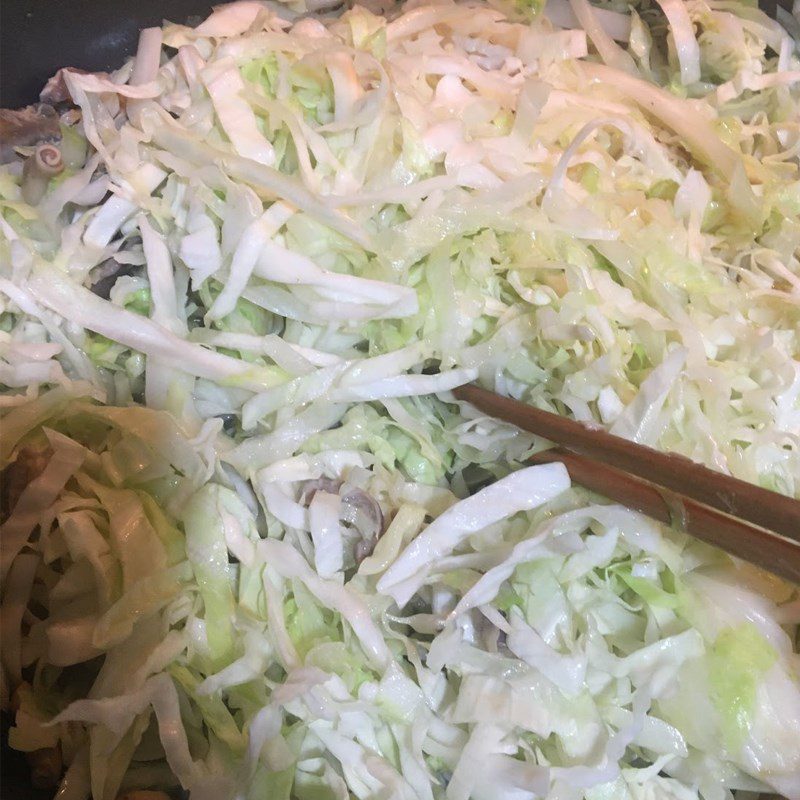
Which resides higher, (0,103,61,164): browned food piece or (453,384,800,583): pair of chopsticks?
(0,103,61,164): browned food piece

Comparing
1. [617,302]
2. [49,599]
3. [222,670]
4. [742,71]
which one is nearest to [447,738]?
[222,670]

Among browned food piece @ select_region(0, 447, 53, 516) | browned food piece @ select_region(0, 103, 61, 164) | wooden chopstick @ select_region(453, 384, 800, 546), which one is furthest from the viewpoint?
browned food piece @ select_region(0, 103, 61, 164)

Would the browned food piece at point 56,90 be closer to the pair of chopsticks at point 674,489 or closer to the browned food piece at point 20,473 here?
the browned food piece at point 20,473

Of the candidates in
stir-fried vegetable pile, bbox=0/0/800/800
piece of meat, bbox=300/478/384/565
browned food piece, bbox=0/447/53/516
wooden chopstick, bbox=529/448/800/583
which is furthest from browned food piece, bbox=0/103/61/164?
wooden chopstick, bbox=529/448/800/583

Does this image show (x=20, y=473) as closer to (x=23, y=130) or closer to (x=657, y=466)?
(x=23, y=130)

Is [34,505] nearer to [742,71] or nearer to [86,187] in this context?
[86,187]

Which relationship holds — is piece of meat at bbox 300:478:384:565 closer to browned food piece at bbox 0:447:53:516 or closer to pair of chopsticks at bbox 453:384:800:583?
pair of chopsticks at bbox 453:384:800:583

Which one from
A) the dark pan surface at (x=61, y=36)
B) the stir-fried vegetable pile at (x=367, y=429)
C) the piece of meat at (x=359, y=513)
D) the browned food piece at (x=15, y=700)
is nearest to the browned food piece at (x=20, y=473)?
the stir-fried vegetable pile at (x=367, y=429)
